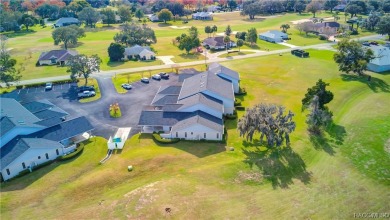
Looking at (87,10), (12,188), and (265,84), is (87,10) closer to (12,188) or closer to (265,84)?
(265,84)

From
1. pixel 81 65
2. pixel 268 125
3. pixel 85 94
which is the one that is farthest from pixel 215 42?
pixel 268 125

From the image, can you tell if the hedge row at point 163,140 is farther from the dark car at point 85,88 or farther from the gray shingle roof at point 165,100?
the dark car at point 85,88

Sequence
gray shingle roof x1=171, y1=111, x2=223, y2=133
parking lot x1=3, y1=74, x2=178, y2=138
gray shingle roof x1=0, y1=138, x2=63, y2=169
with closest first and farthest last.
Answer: gray shingle roof x1=0, y1=138, x2=63, y2=169 < gray shingle roof x1=171, y1=111, x2=223, y2=133 < parking lot x1=3, y1=74, x2=178, y2=138

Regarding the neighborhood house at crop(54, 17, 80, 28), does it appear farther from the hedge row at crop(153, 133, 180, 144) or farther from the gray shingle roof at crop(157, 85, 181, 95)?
the hedge row at crop(153, 133, 180, 144)

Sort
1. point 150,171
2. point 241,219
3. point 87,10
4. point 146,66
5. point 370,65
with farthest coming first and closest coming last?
point 87,10 → point 146,66 → point 370,65 → point 150,171 → point 241,219

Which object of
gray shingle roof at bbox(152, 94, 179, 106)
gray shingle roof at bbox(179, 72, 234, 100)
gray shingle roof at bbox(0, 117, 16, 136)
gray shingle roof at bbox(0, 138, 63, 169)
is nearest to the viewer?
gray shingle roof at bbox(0, 138, 63, 169)

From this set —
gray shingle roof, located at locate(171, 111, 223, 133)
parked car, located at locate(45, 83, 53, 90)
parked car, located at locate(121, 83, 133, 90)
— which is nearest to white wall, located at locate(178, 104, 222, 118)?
gray shingle roof, located at locate(171, 111, 223, 133)

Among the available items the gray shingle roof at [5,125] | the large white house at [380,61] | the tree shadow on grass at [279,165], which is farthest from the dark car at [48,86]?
the large white house at [380,61]

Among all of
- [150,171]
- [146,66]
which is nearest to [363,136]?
[150,171]

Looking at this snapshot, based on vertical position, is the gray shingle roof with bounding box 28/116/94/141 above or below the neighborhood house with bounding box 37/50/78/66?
below
